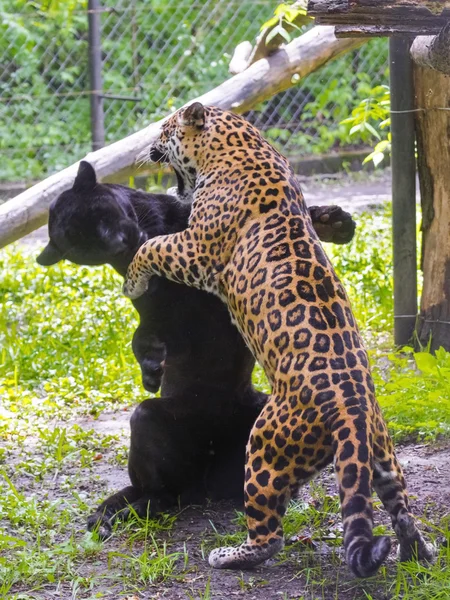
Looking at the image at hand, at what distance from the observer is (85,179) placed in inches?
189

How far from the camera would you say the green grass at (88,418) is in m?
3.89

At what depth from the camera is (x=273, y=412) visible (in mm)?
3605

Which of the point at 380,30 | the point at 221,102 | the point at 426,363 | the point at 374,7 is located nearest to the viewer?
the point at 374,7

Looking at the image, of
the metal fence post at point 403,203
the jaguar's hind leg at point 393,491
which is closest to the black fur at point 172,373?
the jaguar's hind leg at point 393,491

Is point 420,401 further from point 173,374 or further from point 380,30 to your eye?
point 380,30

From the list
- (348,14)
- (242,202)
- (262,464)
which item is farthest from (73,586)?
A: (348,14)

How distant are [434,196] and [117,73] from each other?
720cm

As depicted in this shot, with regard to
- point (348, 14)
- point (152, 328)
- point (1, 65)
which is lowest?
point (152, 328)

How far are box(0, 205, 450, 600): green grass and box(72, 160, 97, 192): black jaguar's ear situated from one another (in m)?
1.57

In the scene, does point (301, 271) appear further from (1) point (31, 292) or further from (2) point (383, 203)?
(2) point (383, 203)

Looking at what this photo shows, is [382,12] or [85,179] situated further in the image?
[85,179]

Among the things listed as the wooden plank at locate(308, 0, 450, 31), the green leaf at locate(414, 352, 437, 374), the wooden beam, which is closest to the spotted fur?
the wooden beam

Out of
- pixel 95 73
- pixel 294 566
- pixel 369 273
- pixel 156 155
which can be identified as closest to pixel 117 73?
pixel 95 73

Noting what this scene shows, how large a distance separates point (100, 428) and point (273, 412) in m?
2.53
